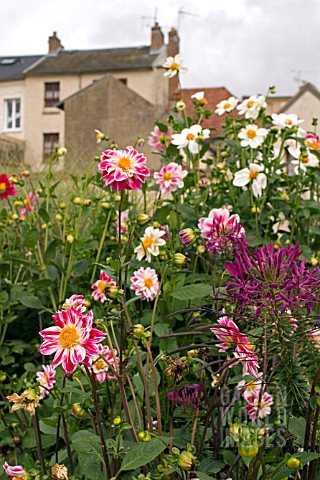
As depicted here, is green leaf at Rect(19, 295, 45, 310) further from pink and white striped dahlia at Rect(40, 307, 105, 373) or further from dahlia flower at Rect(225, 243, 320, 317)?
dahlia flower at Rect(225, 243, 320, 317)

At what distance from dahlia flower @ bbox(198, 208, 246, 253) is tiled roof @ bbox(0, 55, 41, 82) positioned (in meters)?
22.4

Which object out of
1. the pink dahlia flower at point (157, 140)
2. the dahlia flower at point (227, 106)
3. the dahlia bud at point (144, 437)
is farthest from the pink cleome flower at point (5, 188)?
the dahlia bud at point (144, 437)

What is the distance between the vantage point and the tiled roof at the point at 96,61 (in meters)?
21.0

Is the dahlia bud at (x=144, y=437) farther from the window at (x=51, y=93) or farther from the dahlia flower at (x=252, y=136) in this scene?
the window at (x=51, y=93)

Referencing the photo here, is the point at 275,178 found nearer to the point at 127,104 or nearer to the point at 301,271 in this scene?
the point at 301,271

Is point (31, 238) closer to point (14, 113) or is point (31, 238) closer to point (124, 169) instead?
point (124, 169)

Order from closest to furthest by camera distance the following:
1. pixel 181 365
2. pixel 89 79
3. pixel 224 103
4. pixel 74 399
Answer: pixel 181 365
pixel 74 399
pixel 224 103
pixel 89 79

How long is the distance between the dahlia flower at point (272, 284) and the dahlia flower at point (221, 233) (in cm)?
17

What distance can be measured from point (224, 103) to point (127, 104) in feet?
49.9

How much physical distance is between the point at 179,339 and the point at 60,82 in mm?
21264

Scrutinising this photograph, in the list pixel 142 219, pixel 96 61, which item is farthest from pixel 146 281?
pixel 96 61

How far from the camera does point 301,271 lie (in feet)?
2.51

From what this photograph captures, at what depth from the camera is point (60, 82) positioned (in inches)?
858

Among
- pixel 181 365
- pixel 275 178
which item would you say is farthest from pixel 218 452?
pixel 275 178
